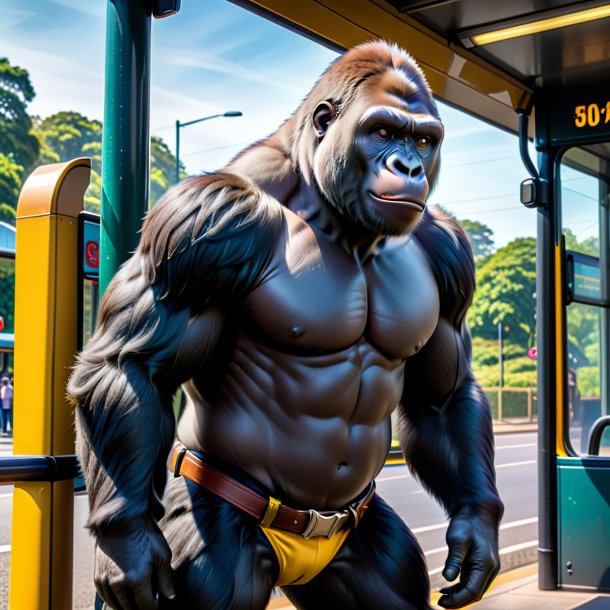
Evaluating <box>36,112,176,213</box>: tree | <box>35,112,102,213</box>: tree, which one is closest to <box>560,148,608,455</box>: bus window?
<box>36,112,176,213</box>: tree

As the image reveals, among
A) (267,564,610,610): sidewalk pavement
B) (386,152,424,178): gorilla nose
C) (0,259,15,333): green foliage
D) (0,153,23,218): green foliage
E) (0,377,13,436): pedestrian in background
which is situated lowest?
(267,564,610,610): sidewalk pavement

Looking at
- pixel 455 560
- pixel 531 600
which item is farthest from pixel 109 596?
pixel 531 600

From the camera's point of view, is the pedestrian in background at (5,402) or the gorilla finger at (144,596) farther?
the pedestrian in background at (5,402)

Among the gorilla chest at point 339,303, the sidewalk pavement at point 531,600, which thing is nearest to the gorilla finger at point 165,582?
the gorilla chest at point 339,303

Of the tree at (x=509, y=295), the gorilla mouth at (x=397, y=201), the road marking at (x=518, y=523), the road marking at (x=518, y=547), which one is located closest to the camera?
the gorilla mouth at (x=397, y=201)

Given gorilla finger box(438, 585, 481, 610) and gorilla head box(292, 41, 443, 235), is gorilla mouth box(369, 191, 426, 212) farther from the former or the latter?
gorilla finger box(438, 585, 481, 610)

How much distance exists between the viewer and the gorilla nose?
1.93 m

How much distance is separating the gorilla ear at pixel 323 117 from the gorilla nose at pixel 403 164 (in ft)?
0.61

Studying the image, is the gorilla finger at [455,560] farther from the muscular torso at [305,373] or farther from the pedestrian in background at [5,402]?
the pedestrian in background at [5,402]

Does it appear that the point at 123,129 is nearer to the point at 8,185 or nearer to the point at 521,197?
the point at 521,197

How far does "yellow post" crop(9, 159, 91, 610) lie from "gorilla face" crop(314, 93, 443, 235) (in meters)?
0.75

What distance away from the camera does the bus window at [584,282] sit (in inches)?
200

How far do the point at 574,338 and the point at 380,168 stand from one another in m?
3.47

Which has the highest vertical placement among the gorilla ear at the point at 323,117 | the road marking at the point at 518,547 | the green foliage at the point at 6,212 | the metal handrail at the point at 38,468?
the green foliage at the point at 6,212
